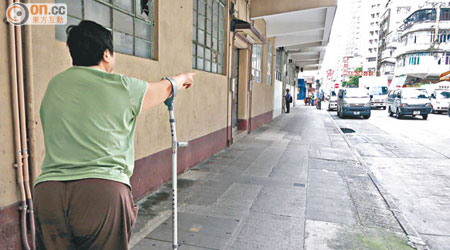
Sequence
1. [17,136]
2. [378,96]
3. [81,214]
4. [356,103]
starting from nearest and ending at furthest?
[81,214], [17,136], [356,103], [378,96]

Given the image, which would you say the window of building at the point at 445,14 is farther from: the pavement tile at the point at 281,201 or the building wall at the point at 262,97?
the pavement tile at the point at 281,201

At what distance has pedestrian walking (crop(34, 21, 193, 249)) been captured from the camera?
4.88ft

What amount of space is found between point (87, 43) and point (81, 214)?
0.81 m

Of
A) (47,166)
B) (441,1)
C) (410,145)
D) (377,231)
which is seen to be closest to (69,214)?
Answer: (47,166)

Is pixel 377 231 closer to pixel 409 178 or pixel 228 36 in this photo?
pixel 409 178

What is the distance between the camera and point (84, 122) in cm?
149

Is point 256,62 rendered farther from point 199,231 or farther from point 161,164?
point 199,231

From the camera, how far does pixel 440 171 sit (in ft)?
22.7

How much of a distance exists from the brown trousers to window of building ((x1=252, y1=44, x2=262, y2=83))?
10.5m

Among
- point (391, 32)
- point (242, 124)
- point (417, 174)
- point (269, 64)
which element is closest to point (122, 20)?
point (417, 174)

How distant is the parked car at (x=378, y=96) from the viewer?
30.5 meters

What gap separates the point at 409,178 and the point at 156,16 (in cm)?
564

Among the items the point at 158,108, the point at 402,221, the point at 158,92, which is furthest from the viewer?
the point at 158,108

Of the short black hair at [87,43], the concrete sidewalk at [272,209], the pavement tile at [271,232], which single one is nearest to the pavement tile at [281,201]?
the concrete sidewalk at [272,209]
